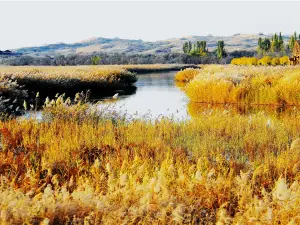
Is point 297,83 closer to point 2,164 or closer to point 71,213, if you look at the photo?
point 2,164

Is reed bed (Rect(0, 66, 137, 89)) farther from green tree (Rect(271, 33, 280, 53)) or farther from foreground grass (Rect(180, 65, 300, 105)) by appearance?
green tree (Rect(271, 33, 280, 53))

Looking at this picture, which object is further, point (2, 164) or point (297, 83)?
point (297, 83)

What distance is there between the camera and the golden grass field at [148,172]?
601cm

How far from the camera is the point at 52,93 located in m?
28.6

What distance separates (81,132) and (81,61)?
97394 millimetres

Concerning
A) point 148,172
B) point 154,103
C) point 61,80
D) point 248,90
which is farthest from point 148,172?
point 61,80

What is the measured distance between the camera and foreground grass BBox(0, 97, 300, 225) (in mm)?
6016

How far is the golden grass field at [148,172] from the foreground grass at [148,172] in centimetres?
2

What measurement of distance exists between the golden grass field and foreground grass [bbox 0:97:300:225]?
2cm

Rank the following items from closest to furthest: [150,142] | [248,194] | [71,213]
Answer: [71,213], [248,194], [150,142]

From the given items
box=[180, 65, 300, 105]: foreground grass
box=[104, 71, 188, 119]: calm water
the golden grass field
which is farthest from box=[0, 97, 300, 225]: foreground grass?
box=[180, 65, 300, 105]: foreground grass

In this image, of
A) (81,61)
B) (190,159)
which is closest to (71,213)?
(190,159)

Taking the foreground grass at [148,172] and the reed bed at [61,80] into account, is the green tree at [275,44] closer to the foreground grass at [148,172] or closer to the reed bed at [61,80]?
the reed bed at [61,80]

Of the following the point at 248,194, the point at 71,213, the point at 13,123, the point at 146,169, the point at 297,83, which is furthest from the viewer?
the point at 297,83
